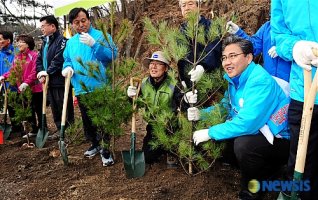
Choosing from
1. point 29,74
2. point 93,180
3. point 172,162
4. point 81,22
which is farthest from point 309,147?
point 29,74

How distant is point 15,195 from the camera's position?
2.98 meters

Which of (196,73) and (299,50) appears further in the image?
(196,73)

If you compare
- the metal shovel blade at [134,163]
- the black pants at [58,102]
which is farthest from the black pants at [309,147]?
the black pants at [58,102]

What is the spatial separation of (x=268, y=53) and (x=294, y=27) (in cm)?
95

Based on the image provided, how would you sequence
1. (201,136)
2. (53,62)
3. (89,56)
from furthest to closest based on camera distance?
(53,62) → (89,56) → (201,136)

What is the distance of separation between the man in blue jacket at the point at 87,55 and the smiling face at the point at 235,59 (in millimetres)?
1172

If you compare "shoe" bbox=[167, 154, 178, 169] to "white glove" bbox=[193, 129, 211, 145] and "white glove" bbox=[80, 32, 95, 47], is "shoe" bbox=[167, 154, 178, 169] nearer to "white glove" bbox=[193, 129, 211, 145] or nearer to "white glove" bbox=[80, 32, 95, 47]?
"white glove" bbox=[193, 129, 211, 145]

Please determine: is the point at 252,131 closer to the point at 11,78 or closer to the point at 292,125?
the point at 292,125

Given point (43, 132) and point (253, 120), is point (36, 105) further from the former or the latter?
point (253, 120)

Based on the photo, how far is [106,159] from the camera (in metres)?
3.41

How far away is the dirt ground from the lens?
272 centimetres

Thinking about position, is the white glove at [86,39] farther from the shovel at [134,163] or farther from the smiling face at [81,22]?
the shovel at [134,163]

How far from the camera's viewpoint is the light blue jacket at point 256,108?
2.35m

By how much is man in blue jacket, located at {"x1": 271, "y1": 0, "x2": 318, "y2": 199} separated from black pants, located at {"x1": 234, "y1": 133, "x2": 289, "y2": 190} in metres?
0.33
